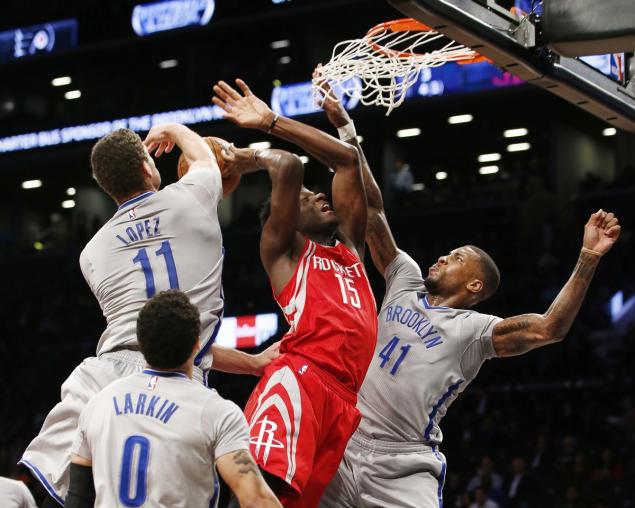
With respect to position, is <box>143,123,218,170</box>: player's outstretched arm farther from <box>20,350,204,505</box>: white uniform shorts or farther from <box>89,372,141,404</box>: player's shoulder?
<box>89,372,141,404</box>: player's shoulder

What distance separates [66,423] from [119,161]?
3.73 ft

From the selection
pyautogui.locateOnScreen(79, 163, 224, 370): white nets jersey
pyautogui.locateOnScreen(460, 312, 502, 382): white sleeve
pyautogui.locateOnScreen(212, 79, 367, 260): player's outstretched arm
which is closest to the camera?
pyautogui.locateOnScreen(79, 163, 224, 370): white nets jersey

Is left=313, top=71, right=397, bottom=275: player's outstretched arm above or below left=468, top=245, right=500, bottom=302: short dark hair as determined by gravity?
above

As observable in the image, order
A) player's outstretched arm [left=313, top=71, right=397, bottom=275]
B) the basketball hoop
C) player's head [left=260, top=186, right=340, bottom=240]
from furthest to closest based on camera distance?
player's outstretched arm [left=313, top=71, right=397, bottom=275]
the basketball hoop
player's head [left=260, top=186, right=340, bottom=240]

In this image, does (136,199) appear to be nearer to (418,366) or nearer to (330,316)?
(330,316)

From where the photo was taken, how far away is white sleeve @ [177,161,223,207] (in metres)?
4.86

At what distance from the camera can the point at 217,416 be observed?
3.98m

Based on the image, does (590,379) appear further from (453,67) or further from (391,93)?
(391,93)

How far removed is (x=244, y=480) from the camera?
3.90 metres

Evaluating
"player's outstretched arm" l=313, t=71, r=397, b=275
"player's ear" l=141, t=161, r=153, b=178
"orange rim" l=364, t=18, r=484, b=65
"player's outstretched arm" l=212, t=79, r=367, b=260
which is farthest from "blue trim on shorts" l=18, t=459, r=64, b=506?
"orange rim" l=364, t=18, r=484, b=65

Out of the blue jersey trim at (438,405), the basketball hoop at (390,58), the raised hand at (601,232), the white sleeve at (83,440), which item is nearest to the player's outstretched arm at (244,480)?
the white sleeve at (83,440)

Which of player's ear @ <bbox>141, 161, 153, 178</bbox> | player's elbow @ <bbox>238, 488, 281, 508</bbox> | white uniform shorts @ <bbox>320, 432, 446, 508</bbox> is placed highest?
player's ear @ <bbox>141, 161, 153, 178</bbox>

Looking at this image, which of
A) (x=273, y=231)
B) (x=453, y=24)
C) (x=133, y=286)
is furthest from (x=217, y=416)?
(x=453, y=24)

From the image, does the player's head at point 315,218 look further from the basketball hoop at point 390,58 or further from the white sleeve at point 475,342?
the white sleeve at point 475,342
